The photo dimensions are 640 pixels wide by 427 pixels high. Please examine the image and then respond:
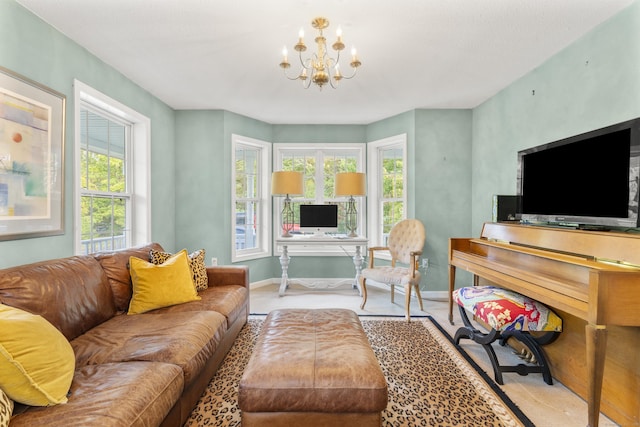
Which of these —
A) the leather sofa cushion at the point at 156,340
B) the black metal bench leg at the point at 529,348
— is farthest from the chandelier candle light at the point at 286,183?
the black metal bench leg at the point at 529,348

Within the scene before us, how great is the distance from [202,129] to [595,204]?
160 inches

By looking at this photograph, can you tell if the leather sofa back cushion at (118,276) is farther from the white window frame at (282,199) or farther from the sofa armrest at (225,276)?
the white window frame at (282,199)

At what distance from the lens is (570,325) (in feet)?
6.94

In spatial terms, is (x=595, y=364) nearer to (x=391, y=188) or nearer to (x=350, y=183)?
(x=350, y=183)

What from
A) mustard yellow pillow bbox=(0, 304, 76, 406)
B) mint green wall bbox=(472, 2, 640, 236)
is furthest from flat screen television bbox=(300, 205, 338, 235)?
mustard yellow pillow bbox=(0, 304, 76, 406)

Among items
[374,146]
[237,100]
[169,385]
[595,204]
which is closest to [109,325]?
[169,385]

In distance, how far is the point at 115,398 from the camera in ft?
4.06

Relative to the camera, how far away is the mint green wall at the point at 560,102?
208 centimetres

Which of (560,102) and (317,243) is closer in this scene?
(560,102)

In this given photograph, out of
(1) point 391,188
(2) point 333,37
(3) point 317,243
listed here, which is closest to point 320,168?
(1) point 391,188

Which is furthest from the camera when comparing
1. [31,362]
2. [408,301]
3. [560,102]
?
[408,301]

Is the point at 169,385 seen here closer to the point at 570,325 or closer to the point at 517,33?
the point at 570,325

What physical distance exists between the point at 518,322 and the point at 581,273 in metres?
0.47

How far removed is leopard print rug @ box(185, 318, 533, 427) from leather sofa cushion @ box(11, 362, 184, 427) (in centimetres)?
47
